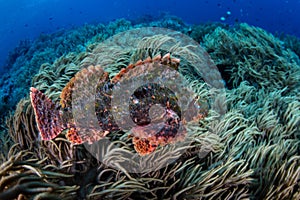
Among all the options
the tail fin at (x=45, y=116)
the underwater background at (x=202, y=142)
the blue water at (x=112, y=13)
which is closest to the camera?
the underwater background at (x=202, y=142)

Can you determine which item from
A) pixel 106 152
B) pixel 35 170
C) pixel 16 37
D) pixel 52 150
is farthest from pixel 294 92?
pixel 16 37

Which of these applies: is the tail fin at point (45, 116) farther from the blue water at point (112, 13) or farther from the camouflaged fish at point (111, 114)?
the blue water at point (112, 13)

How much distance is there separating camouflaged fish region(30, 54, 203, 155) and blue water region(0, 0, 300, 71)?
77.3 feet

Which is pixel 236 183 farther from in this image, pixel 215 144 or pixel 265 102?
pixel 265 102

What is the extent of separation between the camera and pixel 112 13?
43250mm

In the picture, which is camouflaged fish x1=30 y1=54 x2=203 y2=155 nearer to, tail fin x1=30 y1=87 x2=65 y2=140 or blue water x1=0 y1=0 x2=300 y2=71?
tail fin x1=30 y1=87 x2=65 y2=140

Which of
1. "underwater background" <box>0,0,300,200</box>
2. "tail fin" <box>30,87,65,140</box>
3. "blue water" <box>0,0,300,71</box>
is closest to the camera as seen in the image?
"underwater background" <box>0,0,300,200</box>

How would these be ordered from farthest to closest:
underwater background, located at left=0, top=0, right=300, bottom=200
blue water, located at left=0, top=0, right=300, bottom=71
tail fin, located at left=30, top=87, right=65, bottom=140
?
blue water, located at left=0, top=0, right=300, bottom=71, tail fin, located at left=30, top=87, right=65, bottom=140, underwater background, located at left=0, top=0, right=300, bottom=200

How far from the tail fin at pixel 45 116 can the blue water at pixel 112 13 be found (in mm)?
23501

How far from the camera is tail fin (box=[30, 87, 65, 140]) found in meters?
3.15

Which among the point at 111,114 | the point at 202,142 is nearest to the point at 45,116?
the point at 111,114

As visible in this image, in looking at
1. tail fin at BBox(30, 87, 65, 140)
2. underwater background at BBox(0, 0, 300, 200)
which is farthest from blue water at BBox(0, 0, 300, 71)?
tail fin at BBox(30, 87, 65, 140)

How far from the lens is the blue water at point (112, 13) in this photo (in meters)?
29.9

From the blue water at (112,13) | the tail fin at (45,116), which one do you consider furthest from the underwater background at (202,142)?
the blue water at (112,13)
